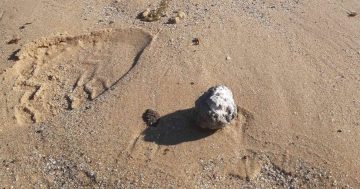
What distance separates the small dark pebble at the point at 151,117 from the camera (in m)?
8.75

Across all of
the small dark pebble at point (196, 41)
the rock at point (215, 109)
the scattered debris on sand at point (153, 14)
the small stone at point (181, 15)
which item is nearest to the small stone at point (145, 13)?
the scattered debris on sand at point (153, 14)

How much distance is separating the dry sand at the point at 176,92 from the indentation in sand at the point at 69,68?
0.03m

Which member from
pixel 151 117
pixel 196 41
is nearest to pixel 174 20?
pixel 196 41

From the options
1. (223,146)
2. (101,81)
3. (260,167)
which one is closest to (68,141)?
(101,81)

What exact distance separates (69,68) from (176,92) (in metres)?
2.52

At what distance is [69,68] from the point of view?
1036 cm

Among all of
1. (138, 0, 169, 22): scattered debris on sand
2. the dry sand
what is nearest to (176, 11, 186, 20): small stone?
the dry sand

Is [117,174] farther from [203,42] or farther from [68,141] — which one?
[203,42]

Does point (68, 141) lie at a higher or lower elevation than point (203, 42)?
lower

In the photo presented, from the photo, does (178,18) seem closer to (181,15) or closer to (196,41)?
(181,15)

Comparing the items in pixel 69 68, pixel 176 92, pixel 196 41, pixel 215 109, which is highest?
pixel 215 109

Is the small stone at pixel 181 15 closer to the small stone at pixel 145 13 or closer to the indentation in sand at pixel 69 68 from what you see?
the small stone at pixel 145 13

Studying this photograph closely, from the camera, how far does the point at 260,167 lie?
8008 millimetres

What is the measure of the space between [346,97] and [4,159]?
6.05m
